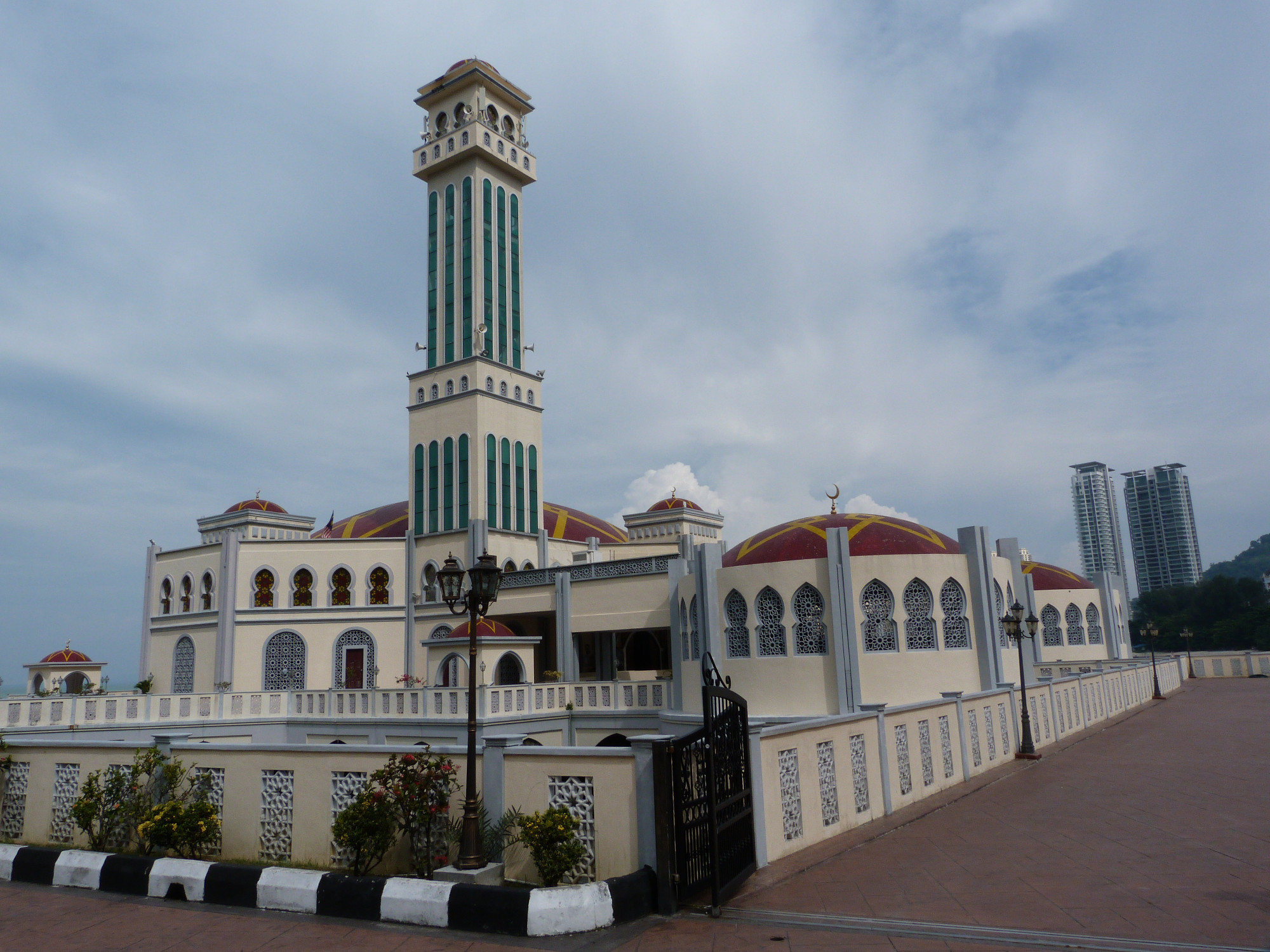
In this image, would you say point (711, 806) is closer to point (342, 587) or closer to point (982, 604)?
point (982, 604)

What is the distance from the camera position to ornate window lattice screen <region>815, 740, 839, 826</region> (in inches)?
360

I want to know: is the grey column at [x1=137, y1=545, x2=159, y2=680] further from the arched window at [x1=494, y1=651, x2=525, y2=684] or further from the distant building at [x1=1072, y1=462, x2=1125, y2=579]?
the distant building at [x1=1072, y1=462, x2=1125, y2=579]

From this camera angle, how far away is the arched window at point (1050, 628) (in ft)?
98.3

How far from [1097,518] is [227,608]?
120198 mm

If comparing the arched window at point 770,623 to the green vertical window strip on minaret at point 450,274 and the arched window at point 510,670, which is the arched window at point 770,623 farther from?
the green vertical window strip on minaret at point 450,274

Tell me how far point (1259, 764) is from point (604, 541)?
28.5m

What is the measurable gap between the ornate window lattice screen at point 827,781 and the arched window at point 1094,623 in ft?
84.9

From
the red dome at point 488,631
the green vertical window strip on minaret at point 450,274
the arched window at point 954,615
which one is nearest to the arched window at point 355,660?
the red dome at point 488,631

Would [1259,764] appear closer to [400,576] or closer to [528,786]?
[528,786]

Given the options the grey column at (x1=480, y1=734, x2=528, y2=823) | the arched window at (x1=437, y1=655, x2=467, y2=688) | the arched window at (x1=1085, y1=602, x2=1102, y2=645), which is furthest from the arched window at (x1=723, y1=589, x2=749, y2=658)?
the arched window at (x1=1085, y1=602, x2=1102, y2=645)

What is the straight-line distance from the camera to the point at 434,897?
6957 mm

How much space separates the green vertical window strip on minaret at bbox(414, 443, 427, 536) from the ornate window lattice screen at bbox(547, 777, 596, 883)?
26733 millimetres

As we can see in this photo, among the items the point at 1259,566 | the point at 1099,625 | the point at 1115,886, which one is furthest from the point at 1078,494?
the point at 1115,886

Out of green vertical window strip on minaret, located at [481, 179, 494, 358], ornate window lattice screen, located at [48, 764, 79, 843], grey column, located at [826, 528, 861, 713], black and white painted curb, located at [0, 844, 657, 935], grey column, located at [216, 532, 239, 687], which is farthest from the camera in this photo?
green vertical window strip on minaret, located at [481, 179, 494, 358]
